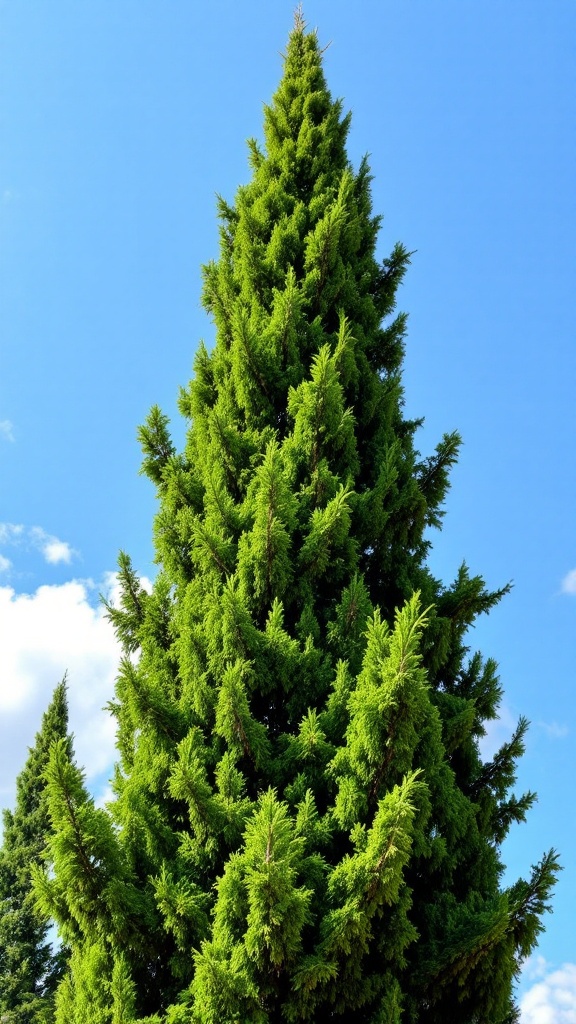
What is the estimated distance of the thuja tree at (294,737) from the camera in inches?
162

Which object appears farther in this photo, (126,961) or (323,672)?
(323,672)

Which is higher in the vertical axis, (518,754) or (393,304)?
(393,304)

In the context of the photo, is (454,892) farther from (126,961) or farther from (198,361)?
(198,361)

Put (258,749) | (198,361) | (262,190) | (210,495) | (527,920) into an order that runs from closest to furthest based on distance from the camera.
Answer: (527,920) → (258,749) → (210,495) → (198,361) → (262,190)

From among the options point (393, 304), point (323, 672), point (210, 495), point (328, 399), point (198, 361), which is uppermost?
point (393, 304)

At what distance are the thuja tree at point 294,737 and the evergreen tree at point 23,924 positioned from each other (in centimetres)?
1271

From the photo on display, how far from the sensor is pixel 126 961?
4.50 meters

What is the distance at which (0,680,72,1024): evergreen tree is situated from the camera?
17.3 metres

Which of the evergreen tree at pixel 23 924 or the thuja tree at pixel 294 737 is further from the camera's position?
the evergreen tree at pixel 23 924

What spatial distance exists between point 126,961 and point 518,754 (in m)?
3.87

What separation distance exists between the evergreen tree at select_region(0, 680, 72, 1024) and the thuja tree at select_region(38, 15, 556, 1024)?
12.7 metres

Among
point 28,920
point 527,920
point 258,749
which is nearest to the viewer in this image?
point 527,920

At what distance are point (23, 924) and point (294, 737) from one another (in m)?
18.1

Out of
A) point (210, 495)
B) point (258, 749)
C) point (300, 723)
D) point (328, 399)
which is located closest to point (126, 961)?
point (258, 749)
